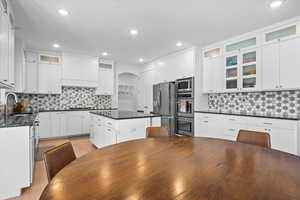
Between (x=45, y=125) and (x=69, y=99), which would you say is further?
(x=69, y=99)

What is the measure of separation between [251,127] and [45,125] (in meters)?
5.05

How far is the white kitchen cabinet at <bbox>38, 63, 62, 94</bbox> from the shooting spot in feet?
14.5

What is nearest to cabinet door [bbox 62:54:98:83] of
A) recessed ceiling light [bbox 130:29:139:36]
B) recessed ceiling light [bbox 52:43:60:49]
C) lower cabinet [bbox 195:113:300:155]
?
recessed ceiling light [bbox 52:43:60:49]

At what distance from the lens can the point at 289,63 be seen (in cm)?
268

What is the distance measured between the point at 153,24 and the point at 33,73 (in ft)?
12.1

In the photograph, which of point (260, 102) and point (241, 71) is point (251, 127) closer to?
point (260, 102)

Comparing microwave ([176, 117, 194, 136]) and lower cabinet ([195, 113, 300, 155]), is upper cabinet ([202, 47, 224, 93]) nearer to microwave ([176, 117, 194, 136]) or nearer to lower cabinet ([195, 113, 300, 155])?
lower cabinet ([195, 113, 300, 155])

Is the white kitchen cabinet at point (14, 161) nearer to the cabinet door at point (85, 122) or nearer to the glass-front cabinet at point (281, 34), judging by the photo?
the cabinet door at point (85, 122)

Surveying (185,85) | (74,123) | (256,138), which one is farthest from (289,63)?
(74,123)

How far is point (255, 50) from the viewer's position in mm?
3113

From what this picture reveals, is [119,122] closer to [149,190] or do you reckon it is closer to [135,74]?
[149,190]

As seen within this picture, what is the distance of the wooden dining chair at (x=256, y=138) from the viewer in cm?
151

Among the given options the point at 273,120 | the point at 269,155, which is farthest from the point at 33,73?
the point at 273,120

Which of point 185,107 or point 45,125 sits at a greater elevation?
point 185,107
